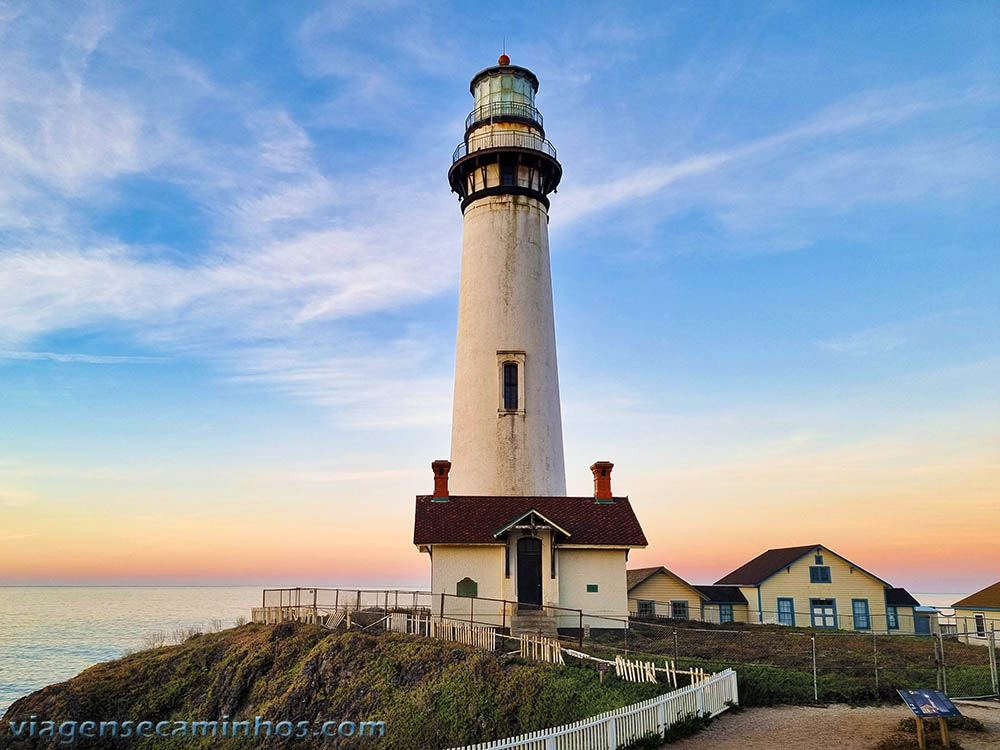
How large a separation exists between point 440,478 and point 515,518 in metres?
3.76

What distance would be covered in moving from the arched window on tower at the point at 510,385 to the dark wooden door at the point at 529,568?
5484mm

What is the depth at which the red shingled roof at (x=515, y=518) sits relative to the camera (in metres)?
26.6

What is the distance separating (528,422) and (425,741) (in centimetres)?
1336

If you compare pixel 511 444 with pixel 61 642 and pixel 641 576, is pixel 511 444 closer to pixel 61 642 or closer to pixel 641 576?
pixel 641 576

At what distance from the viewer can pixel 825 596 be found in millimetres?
35625

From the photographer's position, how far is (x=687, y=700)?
15070 mm

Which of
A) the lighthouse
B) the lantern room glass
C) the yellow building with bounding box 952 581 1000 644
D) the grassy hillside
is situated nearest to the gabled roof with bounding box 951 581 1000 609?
the yellow building with bounding box 952 581 1000 644

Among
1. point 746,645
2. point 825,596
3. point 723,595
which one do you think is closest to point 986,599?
point 825,596

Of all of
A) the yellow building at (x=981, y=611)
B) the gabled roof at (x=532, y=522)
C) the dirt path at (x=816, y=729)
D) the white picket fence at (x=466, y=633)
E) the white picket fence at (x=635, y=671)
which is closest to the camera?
the dirt path at (x=816, y=729)

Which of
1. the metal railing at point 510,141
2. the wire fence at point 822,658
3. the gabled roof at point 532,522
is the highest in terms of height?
the metal railing at point 510,141

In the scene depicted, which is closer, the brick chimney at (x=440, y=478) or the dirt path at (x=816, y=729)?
the dirt path at (x=816, y=729)

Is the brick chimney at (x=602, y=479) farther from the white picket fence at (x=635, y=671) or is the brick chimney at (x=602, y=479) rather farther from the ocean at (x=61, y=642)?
the ocean at (x=61, y=642)

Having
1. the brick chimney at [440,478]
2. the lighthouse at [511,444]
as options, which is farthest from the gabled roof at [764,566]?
the brick chimney at [440,478]

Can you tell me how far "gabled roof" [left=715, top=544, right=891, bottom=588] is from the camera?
1410 inches
